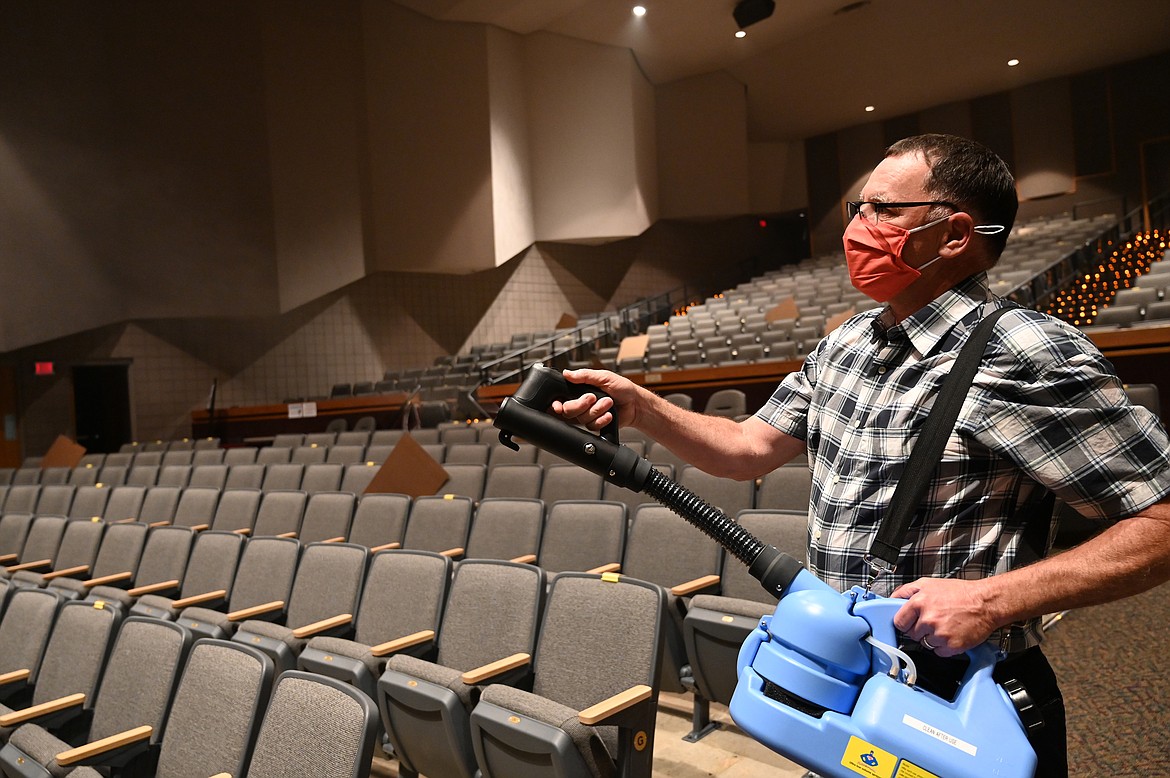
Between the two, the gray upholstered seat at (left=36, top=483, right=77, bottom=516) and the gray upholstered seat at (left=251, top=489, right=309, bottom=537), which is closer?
the gray upholstered seat at (left=251, top=489, right=309, bottom=537)

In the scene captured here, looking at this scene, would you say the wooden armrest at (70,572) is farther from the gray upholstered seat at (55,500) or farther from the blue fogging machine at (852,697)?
the blue fogging machine at (852,697)

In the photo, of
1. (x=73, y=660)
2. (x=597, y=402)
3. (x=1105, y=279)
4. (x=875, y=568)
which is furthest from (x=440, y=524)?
(x=1105, y=279)

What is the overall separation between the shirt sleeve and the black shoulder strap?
3 cm

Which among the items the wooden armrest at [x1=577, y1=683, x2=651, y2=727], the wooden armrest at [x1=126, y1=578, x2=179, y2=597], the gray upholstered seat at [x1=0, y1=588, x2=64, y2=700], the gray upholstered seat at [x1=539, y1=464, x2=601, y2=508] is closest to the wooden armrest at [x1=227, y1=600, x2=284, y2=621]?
the gray upholstered seat at [x1=0, y1=588, x2=64, y2=700]

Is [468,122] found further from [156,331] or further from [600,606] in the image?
[600,606]

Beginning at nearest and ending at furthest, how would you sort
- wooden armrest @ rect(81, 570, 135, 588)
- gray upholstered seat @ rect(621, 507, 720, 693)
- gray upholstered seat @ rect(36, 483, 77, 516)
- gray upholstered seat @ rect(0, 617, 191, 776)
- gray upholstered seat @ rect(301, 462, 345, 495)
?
1. gray upholstered seat @ rect(0, 617, 191, 776)
2. gray upholstered seat @ rect(621, 507, 720, 693)
3. wooden armrest @ rect(81, 570, 135, 588)
4. gray upholstered seat @ rect(301, 462, 345, 495)
5. gray upholstered seat @ rect(36, 483, 77, 516)

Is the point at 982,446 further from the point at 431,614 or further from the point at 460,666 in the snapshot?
the point at 431,614

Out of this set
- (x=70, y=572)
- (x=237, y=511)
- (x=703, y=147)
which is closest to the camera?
(x=70, y=572)

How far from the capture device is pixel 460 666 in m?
2.32

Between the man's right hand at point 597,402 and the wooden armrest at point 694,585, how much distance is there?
1.50 metres

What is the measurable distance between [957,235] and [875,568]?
0.42 metres

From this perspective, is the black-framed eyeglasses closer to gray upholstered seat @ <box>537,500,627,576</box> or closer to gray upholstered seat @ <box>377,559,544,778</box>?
gray upholstered seat @ <box>377,559,544,778</box>

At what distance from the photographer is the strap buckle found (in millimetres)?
909

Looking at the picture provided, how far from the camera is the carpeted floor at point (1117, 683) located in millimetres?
2012
